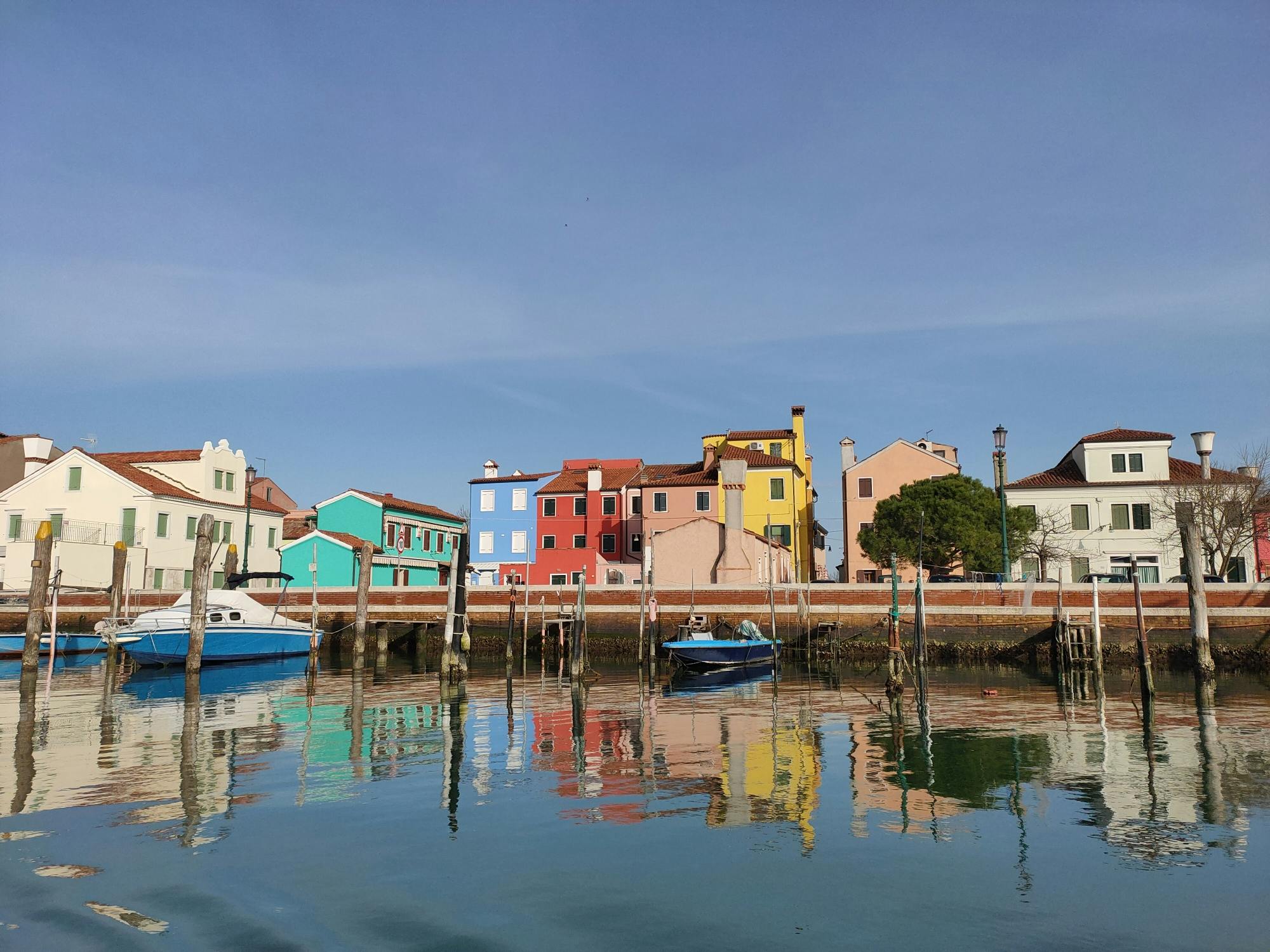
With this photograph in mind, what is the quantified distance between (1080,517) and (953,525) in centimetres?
1062

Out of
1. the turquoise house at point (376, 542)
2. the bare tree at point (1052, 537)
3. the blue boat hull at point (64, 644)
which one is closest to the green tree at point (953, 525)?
the bare tree at point (1052, 537)

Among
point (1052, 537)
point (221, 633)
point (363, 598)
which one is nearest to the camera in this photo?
point (363, 598)

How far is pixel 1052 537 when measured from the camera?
177 feet

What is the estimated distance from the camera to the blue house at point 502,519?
67125 millimetres

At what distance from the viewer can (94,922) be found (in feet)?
27.6

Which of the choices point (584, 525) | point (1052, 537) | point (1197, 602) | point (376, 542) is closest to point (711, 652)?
point (1197, 602)

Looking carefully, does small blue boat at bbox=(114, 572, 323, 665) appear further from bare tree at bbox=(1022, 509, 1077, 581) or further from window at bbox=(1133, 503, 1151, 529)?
window at bbox=(1133, 503, 1151, 529)

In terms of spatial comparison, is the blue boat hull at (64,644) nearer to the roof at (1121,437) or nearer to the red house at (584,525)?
the red house at (584,525)

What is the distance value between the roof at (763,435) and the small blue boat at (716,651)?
94.2 ft

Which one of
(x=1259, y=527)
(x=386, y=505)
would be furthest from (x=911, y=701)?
(x=386, y=505)

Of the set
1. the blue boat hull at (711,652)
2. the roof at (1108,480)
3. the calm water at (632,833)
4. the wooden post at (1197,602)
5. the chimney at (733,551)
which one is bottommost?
the calm water at (632,833)

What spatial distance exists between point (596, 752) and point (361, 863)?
303 inches

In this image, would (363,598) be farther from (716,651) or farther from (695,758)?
(695,758)

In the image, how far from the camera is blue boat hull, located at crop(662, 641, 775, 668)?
36.6 m
